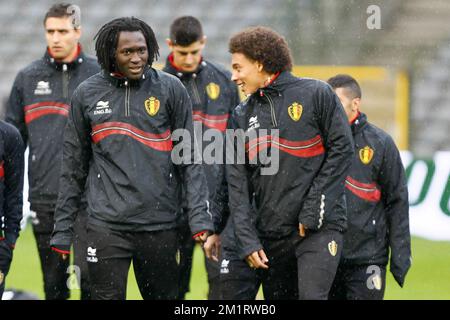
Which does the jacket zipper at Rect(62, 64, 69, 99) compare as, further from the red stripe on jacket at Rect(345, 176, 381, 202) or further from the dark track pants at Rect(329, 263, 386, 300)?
→ the dark track pants at Rect(329, 263, 386, 300)

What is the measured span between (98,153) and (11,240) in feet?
2.70

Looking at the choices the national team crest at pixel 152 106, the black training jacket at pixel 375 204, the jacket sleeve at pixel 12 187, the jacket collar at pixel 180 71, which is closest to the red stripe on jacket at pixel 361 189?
the black training jacket at pixel 375 204

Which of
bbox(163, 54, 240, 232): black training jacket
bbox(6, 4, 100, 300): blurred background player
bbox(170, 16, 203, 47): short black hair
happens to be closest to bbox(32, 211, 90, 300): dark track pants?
bbox(6, 4, 100, 300): blurred background player

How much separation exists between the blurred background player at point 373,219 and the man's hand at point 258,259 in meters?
0.87

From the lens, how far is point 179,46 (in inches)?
310

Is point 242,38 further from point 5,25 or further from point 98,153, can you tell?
point 5,25

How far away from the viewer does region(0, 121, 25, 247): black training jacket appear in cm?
612

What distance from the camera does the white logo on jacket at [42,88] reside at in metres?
7.67

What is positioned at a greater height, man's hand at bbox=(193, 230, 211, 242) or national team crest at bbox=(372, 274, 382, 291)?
man's hand at bbox=(193, 230, 211, 242)

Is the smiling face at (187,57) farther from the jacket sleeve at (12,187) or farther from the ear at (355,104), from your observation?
the jacket sleeve at (12,187)

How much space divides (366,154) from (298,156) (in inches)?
37.8

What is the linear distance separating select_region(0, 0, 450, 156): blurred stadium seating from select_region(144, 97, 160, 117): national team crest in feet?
35.2

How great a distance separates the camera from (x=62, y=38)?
7.74 metres

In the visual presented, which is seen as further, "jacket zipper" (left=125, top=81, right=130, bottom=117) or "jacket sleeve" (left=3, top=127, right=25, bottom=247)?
"jacket sleeve" (left=3, top=127, right=25, bottom=247)
